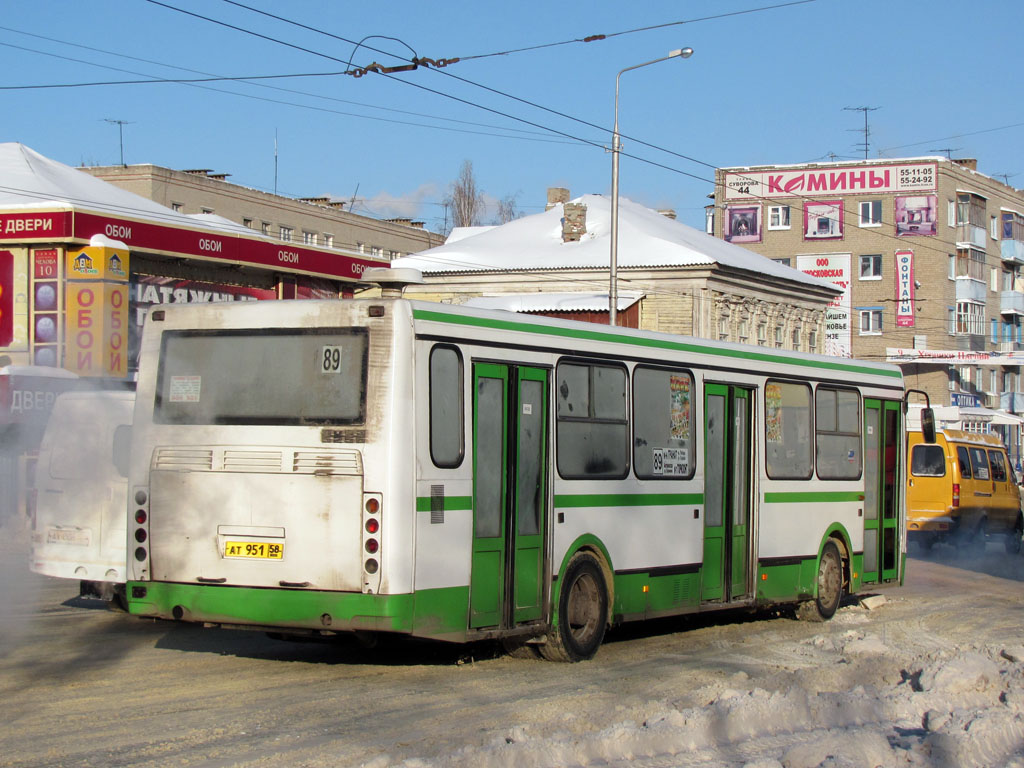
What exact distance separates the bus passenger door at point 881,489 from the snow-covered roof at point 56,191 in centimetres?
1824

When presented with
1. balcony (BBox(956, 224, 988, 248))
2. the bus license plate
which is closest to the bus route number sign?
the bus license plate

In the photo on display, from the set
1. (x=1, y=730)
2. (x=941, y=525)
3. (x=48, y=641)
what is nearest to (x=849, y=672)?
(x=1, y=730)

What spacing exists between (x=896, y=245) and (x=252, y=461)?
71880mm

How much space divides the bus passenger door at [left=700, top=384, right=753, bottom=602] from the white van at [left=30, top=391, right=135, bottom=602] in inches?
213

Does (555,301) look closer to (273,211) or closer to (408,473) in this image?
(273,211)

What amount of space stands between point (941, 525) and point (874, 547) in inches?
393

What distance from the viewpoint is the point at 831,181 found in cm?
7838

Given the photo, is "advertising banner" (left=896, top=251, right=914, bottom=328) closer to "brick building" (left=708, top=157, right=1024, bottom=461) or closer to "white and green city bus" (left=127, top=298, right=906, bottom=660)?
"brick building" (left=708, top=157, right=1024, bottom=461)

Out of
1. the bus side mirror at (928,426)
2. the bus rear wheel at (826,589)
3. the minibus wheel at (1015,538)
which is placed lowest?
the minibus wheel at (1015,538)

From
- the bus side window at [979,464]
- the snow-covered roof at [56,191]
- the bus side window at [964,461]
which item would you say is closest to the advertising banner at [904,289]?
the snow-covered roof at [56,191]

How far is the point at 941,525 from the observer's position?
25.5 meters

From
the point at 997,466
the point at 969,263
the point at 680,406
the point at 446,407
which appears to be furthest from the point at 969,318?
the point at 446,407

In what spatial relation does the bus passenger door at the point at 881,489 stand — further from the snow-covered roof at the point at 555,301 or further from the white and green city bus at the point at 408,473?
the snow-covered roof at the point at 555,301

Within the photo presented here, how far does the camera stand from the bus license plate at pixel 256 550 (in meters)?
9.38
